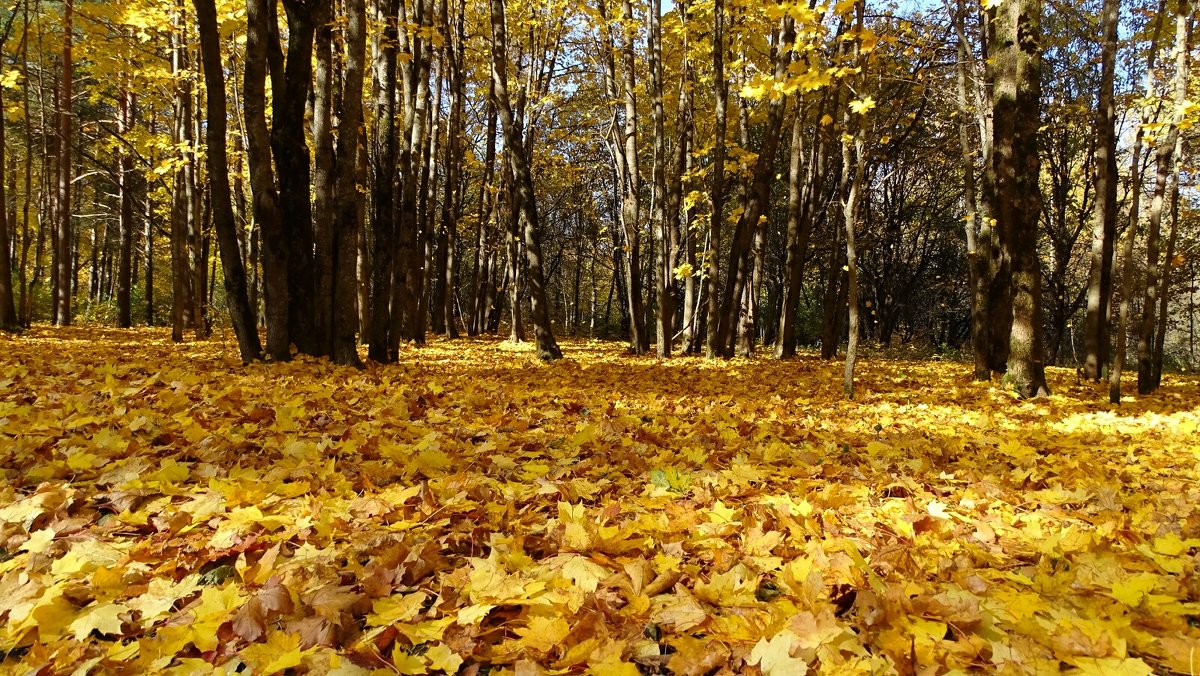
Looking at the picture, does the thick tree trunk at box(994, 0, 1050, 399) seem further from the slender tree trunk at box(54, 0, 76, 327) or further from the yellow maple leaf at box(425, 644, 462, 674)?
the slender tree trunk at box(54, 0, 76, 327)

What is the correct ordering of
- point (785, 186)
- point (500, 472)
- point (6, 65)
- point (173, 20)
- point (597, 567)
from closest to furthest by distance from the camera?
point (597, 567) → point (500, 472) → point (173, 20) → point (6, 65) → point (785, 186)

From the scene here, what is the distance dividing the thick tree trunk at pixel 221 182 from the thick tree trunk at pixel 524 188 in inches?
153

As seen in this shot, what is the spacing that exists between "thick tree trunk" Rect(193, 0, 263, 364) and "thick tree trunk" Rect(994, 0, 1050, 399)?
794 cm

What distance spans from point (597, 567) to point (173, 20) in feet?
41.8

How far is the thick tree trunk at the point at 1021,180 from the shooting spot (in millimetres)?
6000

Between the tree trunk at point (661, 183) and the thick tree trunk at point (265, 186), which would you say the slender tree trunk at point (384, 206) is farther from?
the tree trunk at point (661, 183)

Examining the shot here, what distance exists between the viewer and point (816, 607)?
1.48 meters

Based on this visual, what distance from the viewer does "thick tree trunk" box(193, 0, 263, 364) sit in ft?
19.8

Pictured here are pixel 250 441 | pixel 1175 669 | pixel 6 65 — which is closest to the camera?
pixel 1175 669

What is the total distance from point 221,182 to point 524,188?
4.21 meters

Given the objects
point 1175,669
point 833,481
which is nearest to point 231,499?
point 833,481

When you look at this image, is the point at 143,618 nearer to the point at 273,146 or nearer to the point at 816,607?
the point at 816,607

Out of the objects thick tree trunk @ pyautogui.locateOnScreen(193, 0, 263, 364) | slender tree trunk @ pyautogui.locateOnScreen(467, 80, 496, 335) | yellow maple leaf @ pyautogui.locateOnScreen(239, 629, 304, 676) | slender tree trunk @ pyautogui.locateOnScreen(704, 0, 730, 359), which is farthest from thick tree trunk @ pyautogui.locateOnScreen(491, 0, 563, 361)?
yellow maple leaf @ pyautogui.locateOnScreen(239, 629, 304, 676)

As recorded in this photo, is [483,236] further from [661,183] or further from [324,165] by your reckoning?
[324,165]
